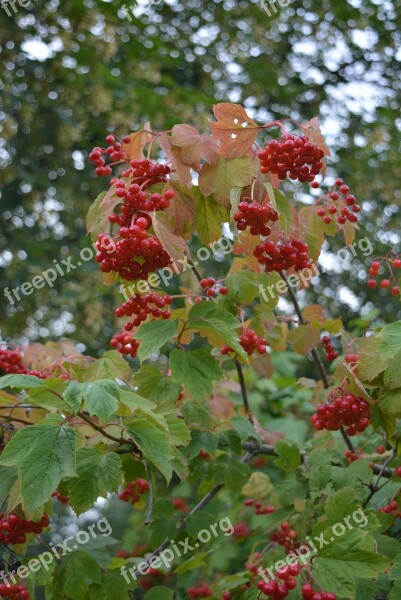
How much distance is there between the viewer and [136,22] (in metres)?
7.36

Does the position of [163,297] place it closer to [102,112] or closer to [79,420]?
[79,420]

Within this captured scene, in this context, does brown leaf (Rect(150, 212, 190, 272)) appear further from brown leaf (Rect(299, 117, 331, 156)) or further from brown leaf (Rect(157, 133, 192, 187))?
brown leaf (Rect(299, 117, 331, 156))

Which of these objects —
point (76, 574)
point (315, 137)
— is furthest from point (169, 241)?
point (76, 574)

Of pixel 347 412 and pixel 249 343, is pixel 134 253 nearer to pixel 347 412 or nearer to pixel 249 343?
pixel 249 343

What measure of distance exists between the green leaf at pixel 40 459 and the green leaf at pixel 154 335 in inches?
15.1

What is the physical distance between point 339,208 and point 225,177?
71cm

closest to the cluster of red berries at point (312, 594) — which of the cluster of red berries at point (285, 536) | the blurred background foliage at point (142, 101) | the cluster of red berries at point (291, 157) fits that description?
the cluster of red berries at point (285, 536)

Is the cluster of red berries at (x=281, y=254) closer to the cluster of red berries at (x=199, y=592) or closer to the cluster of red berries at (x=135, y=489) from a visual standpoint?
the cluster of red berries at (x=135, y=489)

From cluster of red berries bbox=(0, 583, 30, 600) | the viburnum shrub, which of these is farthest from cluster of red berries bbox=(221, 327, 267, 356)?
cluster of red berries bbox=(0, 583, 30, 600)

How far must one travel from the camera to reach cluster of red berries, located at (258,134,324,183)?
2197mm

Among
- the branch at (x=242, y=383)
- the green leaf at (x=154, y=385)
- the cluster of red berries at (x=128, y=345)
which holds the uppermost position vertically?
the green leaf at (x=154, y=385)

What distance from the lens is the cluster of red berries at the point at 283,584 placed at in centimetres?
209

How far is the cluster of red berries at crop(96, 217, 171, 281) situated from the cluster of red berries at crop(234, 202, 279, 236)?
0.25 meters

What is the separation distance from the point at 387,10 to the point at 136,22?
3713 mm
